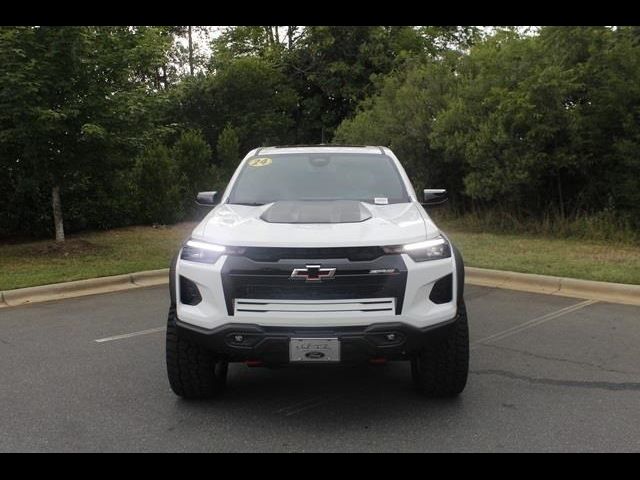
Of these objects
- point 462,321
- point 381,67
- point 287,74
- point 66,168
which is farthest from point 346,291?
point 287,74

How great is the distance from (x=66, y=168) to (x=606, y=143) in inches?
391

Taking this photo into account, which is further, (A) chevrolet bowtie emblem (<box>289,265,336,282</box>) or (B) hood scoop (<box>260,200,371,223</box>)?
(B) hood scoop (<box>260,200,371,223</box>)

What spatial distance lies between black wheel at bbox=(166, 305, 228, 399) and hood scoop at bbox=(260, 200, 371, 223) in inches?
37.4

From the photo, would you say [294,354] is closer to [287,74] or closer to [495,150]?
[495,150]

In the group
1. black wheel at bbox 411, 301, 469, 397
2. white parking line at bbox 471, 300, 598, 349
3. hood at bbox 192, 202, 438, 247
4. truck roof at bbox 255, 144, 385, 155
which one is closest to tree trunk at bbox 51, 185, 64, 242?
truck roof at bbox 255, 144, 385, 155

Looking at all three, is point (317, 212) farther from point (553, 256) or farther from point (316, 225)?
point (553, 256)

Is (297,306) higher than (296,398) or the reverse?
higher

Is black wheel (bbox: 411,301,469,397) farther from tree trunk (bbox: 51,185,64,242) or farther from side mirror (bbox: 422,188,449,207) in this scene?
tree trunk (bbox: 51,185,64,242)

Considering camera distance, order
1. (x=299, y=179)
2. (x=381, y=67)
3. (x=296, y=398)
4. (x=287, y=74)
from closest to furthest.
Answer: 1. (x=296, y=398)
2. (x=299, y=179)
3. (x=381, y=67)
4. (x=287, y=74)

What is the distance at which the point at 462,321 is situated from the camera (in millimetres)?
4004

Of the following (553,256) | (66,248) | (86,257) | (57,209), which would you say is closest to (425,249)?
(553,256)

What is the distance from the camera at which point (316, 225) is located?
4.08 m

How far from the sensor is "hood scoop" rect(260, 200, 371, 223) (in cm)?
424

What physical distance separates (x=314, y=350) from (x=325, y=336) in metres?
0.10
